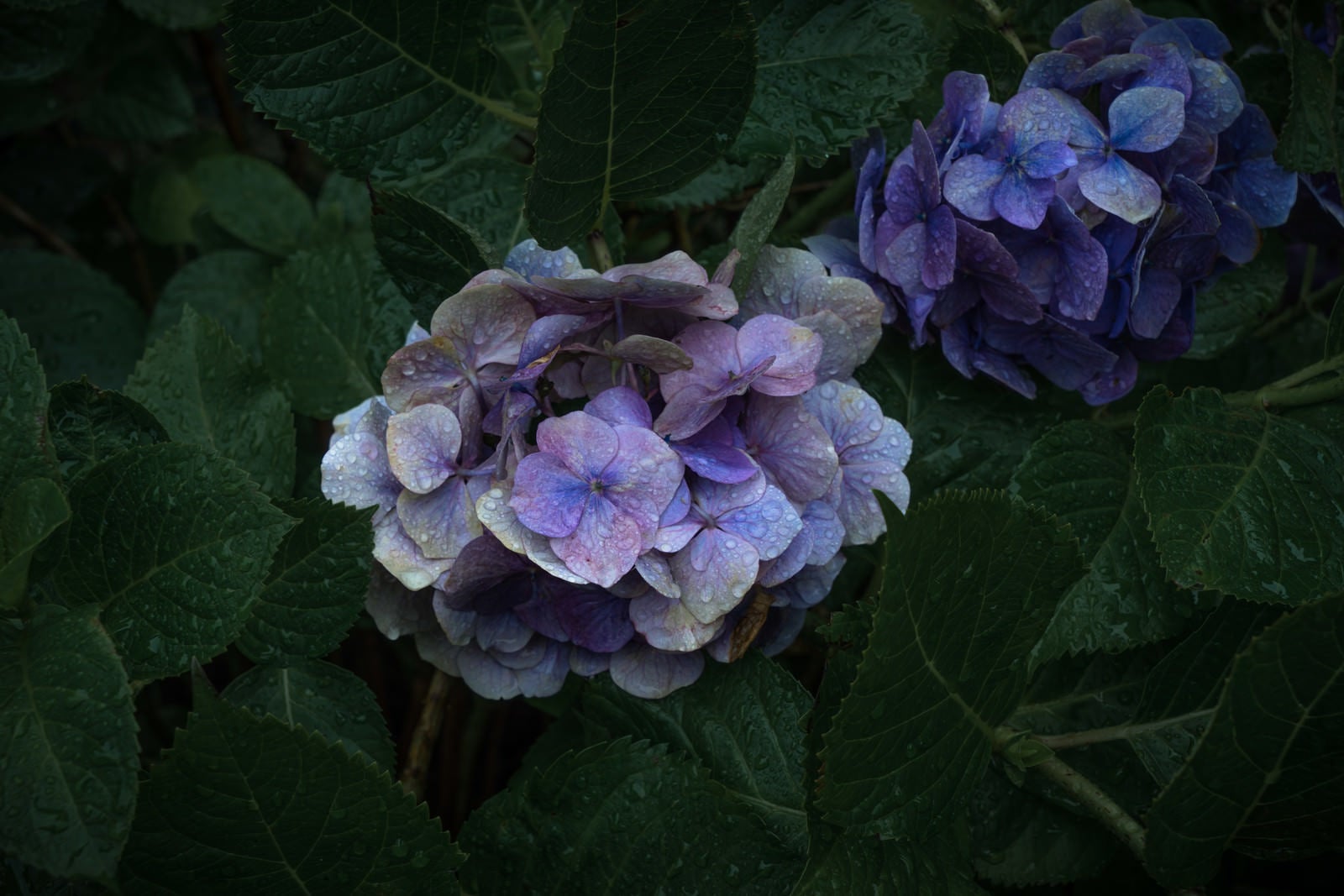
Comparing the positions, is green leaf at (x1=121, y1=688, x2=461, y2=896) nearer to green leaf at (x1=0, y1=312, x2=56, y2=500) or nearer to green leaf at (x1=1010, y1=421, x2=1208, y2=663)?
green leaf at (x1=0, y1=312, x2=56, y2=500)

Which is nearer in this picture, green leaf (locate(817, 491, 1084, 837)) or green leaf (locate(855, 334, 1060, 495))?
green leaf (locate(817, 491, 1084, 837))

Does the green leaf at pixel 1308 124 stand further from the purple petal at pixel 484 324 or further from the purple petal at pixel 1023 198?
the purple petal at pixel 484 324

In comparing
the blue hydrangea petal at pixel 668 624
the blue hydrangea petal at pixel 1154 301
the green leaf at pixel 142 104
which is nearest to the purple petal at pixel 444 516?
the blue hydrangea petal at pixel 668 624

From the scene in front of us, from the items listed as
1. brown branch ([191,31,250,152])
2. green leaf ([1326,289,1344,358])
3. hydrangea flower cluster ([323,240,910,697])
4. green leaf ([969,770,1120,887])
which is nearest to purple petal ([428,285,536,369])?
hydrangea flower cluster ([323,240,910,697])

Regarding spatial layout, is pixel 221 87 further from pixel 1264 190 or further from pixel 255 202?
pixel 1264 190

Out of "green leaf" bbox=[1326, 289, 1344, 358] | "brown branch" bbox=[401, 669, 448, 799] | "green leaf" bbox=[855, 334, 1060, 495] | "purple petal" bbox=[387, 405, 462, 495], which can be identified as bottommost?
"brown branch" bbox=[401, 669, 448, 799]

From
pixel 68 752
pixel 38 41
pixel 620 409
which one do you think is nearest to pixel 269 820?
pixel 68 752

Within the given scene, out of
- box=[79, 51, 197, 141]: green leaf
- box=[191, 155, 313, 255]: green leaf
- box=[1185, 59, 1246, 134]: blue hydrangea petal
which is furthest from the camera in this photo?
box=[79, 51, 197, 141]: green leaf
